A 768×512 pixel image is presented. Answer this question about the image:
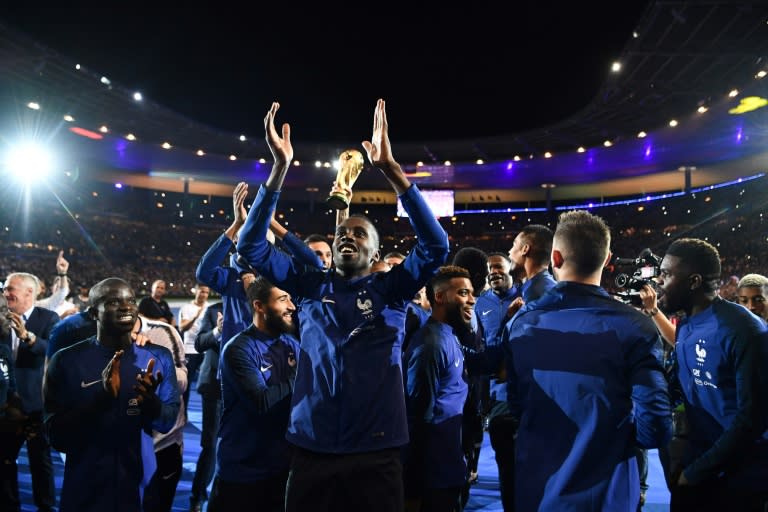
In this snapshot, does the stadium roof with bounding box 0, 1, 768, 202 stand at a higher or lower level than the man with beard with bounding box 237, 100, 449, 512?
higher

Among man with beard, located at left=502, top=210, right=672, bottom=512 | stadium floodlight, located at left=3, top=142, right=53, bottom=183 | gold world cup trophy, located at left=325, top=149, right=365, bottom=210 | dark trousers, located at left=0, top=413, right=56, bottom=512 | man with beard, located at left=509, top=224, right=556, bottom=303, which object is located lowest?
dark trousers, located at left=0, top=413, right=56, bottom=512

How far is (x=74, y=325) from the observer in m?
3.95

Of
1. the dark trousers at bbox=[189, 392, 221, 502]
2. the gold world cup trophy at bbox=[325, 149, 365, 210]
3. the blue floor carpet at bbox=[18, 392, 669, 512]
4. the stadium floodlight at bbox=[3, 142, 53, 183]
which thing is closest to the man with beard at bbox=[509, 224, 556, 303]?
the gold world cup trophy at bbox=[325, 149, 365, 210]

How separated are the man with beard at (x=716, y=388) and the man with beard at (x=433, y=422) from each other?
116 centimetres

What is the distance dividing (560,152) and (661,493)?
71.7ft

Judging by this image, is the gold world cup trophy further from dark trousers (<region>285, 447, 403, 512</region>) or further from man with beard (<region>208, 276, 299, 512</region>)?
dark trousers (<region>285, 447, 403, 512</region>)

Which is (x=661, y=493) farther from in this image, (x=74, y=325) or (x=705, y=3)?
(x=705, y=3)

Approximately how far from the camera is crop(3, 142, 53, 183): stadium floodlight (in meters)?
22.7

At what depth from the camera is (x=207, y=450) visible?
474cm

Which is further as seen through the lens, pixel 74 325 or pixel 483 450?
pixel 483 450

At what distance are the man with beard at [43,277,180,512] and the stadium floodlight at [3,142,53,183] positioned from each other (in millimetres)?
24722

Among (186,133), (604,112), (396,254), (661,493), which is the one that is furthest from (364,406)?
(186,133)


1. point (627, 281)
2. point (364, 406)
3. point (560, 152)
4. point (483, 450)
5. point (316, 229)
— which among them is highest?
point (560, 152)

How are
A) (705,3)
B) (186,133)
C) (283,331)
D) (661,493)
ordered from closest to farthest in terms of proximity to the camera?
(283,331)
(661,493)
(705,3)
(186,133)
